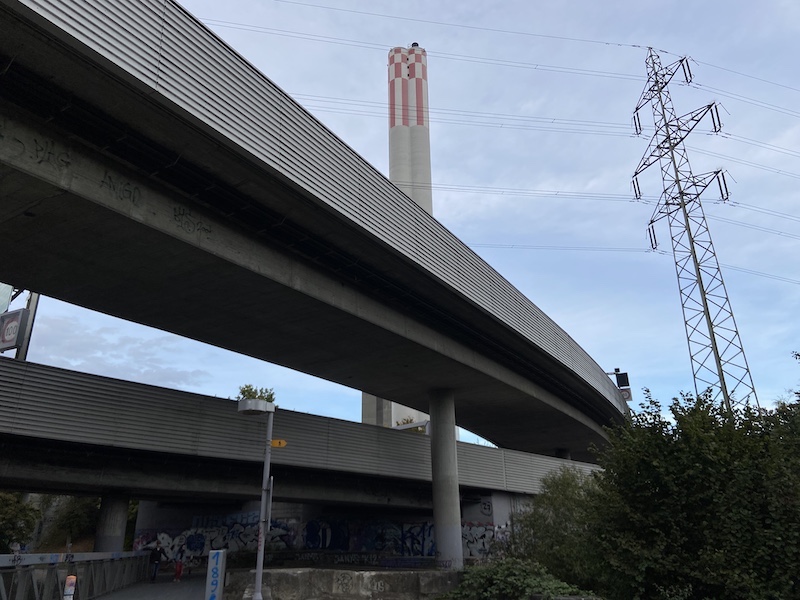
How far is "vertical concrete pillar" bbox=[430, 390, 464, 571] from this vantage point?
30.0 m

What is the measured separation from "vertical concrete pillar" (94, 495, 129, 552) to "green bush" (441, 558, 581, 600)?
16.0 metres

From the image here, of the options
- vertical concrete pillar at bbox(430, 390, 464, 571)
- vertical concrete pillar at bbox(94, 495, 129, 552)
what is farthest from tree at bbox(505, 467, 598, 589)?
vertical concrete pillar at bbox(94, 495, 129, 552)

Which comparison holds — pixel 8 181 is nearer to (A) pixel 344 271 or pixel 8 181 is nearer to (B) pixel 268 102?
(B) pixel 268 102

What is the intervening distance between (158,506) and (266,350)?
72.8 ft

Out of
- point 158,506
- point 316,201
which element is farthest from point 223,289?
point 158,506

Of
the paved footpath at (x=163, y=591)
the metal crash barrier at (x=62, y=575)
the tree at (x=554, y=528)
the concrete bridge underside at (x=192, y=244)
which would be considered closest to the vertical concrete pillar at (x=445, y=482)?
the concrete bridge underside at (x=192, y=244)

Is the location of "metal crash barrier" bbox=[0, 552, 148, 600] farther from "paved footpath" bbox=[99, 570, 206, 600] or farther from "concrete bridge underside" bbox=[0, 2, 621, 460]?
"concrete bridge underside" bbox=[0, 2, 621, 460]

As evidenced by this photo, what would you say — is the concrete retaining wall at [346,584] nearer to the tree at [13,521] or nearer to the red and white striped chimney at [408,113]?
the tree at [13,521]

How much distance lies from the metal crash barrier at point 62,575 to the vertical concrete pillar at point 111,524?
186cm

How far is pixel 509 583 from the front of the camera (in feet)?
54.2

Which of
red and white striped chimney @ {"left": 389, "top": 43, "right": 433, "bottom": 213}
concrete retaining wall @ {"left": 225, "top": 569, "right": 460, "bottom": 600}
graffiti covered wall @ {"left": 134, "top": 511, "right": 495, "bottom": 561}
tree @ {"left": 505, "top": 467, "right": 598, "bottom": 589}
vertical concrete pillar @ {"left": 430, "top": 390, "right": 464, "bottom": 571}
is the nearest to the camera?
concrete retaining wall @ {"left": 225, "top": 569, "right": 460, "bottom": 600}

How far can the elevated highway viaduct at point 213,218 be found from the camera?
13.3m

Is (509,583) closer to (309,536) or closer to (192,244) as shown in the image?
(192,244)

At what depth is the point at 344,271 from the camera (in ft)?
74.8
